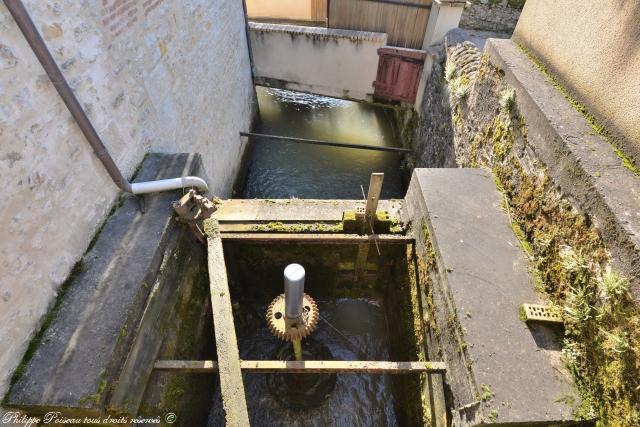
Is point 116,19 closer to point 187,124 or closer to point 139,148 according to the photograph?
point 139,148

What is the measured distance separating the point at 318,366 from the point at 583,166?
2868 millimetres

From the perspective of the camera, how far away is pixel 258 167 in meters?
9.20

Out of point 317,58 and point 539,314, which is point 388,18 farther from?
point 539,314

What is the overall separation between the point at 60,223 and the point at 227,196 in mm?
4570

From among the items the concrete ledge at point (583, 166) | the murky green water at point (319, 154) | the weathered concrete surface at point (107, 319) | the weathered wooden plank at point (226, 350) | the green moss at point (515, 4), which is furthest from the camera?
the green moss at point (515, 4)

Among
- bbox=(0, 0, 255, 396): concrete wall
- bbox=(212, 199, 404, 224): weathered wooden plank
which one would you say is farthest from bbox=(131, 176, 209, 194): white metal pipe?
bbox=(212, 199, 404, 224): weathered wooden plank

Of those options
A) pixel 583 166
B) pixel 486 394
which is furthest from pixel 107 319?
pixel 583 166

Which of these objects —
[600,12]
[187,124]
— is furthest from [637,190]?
[187,124]

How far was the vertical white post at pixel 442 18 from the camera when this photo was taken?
7073mm

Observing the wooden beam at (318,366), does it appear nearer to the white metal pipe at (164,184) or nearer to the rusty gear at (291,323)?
the rusty gear at (291,323)

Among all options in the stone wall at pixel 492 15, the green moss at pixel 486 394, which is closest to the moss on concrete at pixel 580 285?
the green moss at pixel 486 394

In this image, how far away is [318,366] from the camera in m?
3.25

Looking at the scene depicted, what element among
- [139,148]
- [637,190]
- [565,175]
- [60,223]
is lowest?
[60,223]

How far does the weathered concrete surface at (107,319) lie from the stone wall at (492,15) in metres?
9.38
